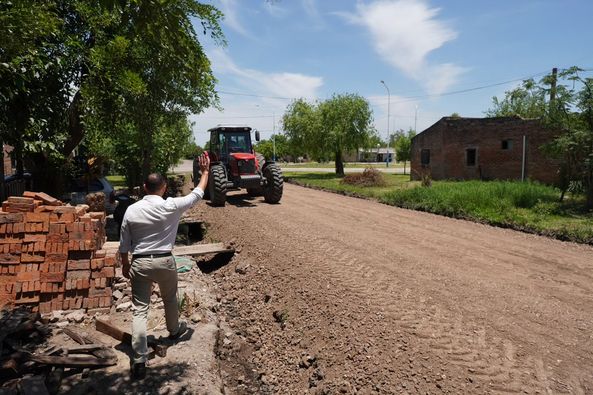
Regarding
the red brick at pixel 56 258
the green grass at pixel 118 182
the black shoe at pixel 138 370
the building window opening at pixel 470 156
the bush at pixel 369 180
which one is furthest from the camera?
the green grass at pixel 118 182

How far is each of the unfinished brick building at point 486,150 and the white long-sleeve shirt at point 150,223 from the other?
66.8 feet

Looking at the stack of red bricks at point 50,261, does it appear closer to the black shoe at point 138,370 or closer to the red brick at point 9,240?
the red brick at point 9,240

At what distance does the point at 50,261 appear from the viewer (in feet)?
17.5

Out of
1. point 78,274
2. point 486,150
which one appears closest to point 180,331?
point 78,274

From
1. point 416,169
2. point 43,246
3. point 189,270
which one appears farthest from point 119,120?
point 416,169

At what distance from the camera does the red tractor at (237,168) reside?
13.8 metres

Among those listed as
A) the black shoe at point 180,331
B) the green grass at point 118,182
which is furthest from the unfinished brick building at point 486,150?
the black shoe at point 180,331

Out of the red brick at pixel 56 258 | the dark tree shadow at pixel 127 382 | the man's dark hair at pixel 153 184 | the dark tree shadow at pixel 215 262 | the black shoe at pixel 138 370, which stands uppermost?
the man's dark hair at pixel 153 184

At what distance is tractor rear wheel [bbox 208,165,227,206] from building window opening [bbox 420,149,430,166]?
1676cm

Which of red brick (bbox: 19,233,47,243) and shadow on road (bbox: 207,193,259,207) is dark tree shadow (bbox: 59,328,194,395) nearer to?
red brick (bbox: 19,233,47,243)

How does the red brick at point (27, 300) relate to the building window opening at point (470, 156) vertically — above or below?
below

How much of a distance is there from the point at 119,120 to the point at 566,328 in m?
9.99

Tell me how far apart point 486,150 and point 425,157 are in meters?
4.29

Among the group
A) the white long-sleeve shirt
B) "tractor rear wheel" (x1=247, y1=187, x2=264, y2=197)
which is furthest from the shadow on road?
the white long-sleeve shirt
